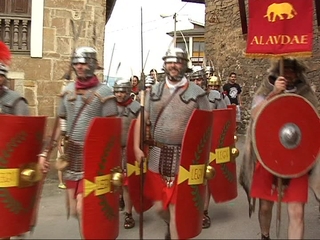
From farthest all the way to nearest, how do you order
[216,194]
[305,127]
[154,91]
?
[216,194], [154,91], [305,127]

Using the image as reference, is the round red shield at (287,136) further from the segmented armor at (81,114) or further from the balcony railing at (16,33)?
the balcony railing at (16,33)

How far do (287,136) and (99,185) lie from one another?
1.39 m

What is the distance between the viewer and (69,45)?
7715mm

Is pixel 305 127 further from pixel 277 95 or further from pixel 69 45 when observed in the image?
pixel 69 45

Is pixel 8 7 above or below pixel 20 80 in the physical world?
above

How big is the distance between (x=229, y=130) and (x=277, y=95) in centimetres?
132

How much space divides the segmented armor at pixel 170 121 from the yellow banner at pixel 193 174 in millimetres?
144

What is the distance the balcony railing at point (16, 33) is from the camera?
294 inches

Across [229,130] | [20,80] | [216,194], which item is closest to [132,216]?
[216,194]

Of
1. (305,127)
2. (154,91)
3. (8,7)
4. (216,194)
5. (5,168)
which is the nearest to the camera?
(5,168)

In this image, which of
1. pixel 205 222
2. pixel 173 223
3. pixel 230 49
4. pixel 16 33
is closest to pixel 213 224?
pixel 205 222

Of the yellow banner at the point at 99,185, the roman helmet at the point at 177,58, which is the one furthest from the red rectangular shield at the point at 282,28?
the yellow banner at the point at 99,185

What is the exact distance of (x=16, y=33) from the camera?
7.52 m

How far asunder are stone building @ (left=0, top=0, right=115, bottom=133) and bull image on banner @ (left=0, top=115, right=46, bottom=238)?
3.96 meters
